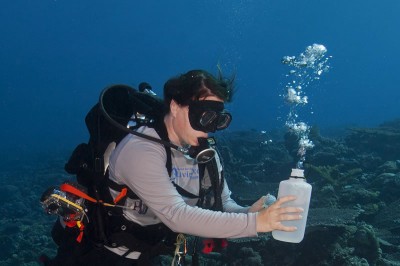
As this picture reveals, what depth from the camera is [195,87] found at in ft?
9.91

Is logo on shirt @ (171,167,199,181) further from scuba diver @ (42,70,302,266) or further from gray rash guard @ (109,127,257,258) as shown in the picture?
gray rash guard @ (109,127,257,258)

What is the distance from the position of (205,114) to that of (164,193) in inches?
27.3

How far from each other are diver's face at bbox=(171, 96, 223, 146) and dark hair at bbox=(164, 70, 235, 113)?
0.04 metres

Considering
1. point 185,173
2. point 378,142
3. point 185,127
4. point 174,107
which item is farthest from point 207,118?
point 378,142

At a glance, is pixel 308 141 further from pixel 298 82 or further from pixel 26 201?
pixel 26 201

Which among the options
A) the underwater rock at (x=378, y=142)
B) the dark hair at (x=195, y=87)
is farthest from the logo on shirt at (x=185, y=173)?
the underwater rock at (x=378, y=142)

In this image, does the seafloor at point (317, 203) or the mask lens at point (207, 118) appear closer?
the mask lens at point (207, 118)

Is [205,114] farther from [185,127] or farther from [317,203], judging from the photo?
[317,203]

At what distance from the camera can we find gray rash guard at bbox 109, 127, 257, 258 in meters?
2.65

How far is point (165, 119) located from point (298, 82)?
36.2 ft

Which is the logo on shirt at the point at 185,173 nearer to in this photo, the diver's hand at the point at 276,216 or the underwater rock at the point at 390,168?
the diver's hand at the point at 276,216

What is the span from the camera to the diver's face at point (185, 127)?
120 inches

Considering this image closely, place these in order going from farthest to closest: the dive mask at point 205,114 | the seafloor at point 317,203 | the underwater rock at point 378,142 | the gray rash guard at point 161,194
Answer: the underwater rock at point 378,142 → the seafloor at point 317,203 → the dive mask at point 205,114 → the gray rash guard at point 161,194

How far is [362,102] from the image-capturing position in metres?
150
